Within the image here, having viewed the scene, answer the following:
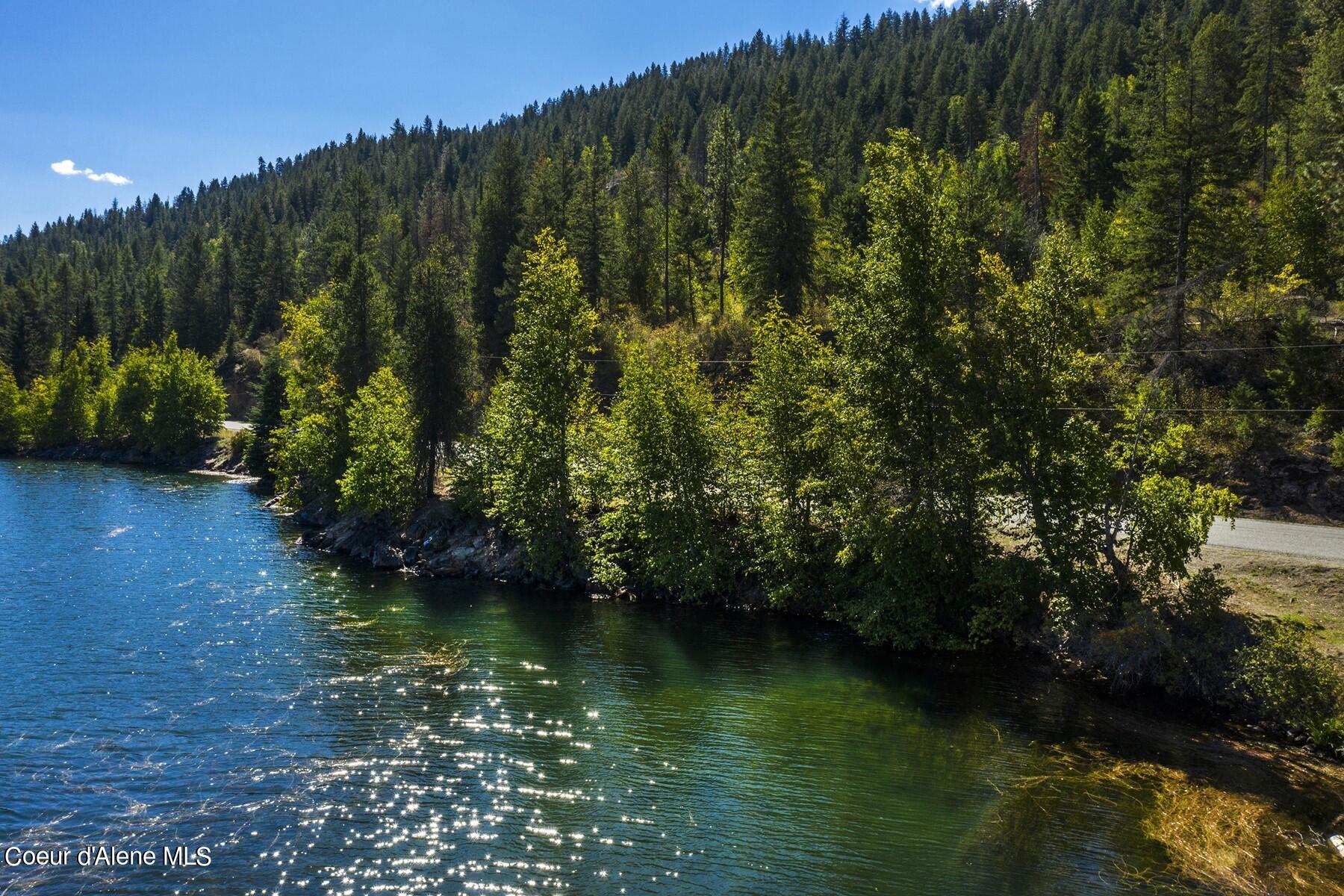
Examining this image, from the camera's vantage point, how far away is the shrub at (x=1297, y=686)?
1728 centimetres

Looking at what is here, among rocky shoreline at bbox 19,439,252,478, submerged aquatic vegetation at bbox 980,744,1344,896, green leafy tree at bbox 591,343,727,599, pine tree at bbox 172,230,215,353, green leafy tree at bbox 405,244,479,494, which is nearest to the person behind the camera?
submerged aquatic vegetation at bbox 980,744,1344,896

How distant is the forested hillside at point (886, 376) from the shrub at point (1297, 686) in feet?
0.26

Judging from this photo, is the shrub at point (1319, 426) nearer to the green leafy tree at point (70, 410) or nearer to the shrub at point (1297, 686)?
the shrub at point (1297, 686)

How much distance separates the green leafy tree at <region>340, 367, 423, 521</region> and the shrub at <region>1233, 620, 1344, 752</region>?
1312 inches

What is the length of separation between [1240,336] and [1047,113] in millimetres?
59177

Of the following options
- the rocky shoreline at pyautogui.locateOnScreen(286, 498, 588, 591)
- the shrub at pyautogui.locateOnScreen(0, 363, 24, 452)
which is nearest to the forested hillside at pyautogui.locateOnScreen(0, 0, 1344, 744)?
the shrub at pyautogui.locateOnScreen(0, 363, 24, 452)

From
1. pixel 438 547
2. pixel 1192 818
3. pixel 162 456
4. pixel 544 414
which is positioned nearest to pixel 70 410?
pixel 162 456

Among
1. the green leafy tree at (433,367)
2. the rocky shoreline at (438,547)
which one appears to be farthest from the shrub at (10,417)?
the green leafy tree at (433,367)

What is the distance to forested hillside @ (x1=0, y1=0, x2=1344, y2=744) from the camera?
75.2 feet

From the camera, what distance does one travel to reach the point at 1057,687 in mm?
21344

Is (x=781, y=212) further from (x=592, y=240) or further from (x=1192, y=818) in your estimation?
(x=1192, y=818)

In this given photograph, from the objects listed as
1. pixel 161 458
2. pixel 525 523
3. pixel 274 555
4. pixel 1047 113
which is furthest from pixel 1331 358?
pixel 161 458

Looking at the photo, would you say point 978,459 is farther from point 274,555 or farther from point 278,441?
point 278,441

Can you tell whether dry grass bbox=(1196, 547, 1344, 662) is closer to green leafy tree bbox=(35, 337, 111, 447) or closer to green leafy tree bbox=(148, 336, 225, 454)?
green leafy tree bbox=(148, 336, 225, 454)
